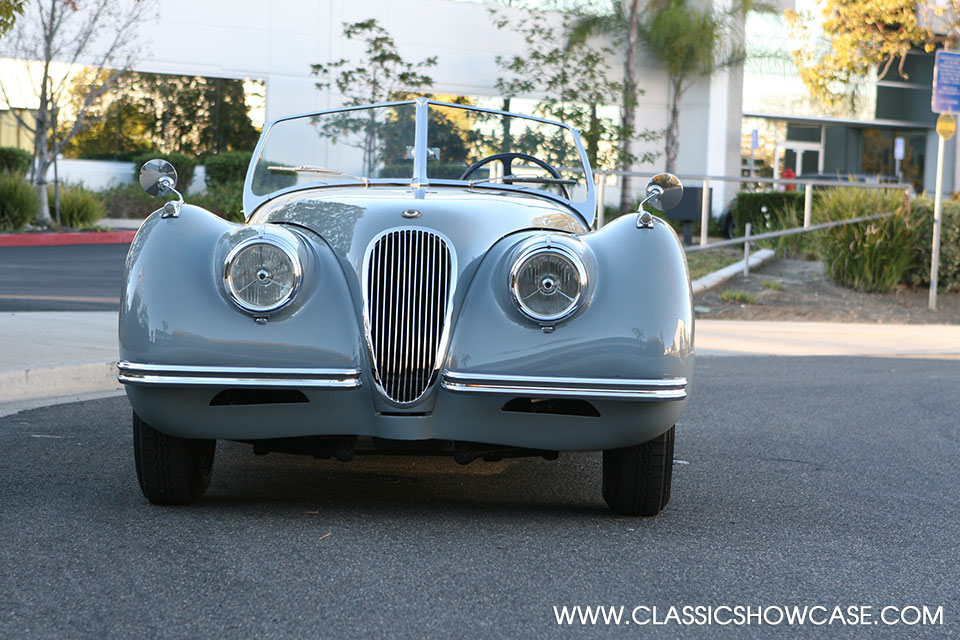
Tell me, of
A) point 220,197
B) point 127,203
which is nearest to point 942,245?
point 220,197

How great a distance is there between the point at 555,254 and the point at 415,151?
5.13ft

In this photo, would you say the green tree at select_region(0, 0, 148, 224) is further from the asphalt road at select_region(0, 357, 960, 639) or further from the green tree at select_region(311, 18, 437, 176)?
the asphalt road at select_region(0, 357, 960, 639)

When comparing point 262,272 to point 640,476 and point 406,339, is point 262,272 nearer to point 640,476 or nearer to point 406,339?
point 406,339

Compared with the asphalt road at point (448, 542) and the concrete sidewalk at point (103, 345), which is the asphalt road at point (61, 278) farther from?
the asphalt road at point (448, 542)

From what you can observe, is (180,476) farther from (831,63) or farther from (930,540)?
(831,63)

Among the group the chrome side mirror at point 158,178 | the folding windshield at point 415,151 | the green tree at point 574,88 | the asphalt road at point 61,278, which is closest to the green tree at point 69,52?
the asphalt road at point 61,278

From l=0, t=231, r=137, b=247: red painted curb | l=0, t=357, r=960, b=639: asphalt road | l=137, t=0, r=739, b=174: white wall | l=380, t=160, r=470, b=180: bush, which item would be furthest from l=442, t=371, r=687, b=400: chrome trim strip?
l=137, t=0, r=739, b=174: white wall

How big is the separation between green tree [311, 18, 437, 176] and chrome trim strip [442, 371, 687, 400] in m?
1.80

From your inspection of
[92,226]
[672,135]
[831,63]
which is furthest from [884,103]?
[92,226]

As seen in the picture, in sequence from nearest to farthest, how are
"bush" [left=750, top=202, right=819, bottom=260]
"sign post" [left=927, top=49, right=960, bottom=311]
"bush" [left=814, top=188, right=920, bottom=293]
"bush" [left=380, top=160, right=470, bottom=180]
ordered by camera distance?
"bush" [left=380, top=160, right=470, bottom=180], "sign post" [left=927, top=49, right=960, bottom=311], "bush" [left=814, top=188, right=920, bottom=293], "bush" [left=750, top=202, right=819, bottom=260]

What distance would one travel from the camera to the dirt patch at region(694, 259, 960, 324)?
13266 millimetres

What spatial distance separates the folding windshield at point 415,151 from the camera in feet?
18.0

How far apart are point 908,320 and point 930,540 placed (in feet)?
31.3

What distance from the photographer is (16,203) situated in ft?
63.9
